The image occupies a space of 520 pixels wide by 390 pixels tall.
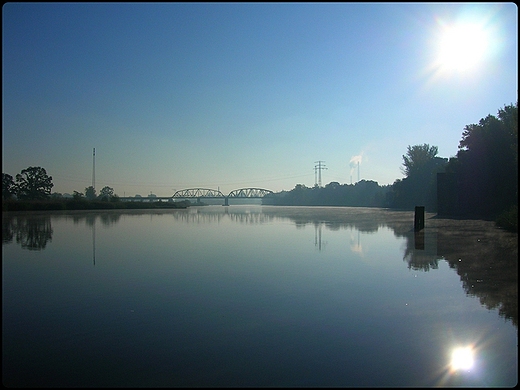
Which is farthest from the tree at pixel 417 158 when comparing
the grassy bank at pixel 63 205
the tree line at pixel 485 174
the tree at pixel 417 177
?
the grassy bank at pixel 63 205

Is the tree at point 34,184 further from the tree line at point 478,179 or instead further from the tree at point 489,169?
the tree at point 489,169

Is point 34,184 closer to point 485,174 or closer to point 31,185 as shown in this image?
point 31,185

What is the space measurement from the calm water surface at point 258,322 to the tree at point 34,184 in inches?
1908

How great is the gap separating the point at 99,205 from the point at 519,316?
56127mm

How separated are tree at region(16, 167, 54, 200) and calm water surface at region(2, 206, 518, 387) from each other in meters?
48.5

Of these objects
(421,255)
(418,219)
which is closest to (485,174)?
(418,219)

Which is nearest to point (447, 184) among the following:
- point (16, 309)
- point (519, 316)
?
point (519, 316)

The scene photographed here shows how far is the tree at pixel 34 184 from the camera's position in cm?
5188

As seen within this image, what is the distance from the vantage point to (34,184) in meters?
54.8

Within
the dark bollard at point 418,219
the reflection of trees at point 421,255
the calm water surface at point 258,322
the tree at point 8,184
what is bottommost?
the calm water surface at point 258,322

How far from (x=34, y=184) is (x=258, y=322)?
58.9 meters

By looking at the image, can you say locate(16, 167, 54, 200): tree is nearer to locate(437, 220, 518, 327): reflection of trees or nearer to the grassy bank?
the grassy bank

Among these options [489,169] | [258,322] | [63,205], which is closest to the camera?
[258,322]

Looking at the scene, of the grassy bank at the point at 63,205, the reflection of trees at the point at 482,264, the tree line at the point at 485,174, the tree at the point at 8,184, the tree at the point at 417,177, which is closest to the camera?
the reflection of trees at the point at 482,264
